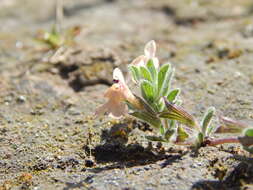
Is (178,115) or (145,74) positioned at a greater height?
(145,74)

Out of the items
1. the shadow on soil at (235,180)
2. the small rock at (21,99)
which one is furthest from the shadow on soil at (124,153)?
the small rock at (21,99)

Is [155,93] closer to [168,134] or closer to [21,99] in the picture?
[168,134]

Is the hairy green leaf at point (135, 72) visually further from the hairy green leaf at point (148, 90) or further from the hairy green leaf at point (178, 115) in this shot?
the hairy green leaf at point (178, 115)

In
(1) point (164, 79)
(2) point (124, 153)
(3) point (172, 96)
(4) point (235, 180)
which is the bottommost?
(4) point (235, 180)

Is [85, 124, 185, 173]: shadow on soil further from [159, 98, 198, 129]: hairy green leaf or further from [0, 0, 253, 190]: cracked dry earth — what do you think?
[159, 98, 198, 129]: hairy green leaf

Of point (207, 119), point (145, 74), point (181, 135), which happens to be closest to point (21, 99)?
point (145, 74)

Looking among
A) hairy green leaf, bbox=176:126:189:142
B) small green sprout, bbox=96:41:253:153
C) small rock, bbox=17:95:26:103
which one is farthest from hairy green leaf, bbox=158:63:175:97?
small rock, bbox=17:95:26:103

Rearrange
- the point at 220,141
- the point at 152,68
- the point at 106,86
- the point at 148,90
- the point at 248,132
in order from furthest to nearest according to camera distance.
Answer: the point at 106,86, the point at 152,68, the point at 148,90, the point at 220,141, the point at 248,132

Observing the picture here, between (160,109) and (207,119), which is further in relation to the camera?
(160,109)
